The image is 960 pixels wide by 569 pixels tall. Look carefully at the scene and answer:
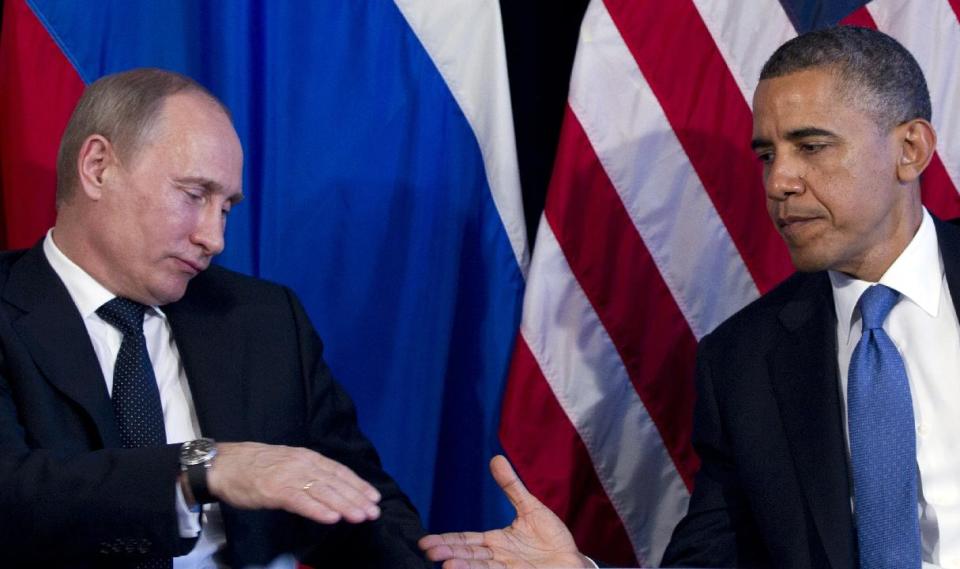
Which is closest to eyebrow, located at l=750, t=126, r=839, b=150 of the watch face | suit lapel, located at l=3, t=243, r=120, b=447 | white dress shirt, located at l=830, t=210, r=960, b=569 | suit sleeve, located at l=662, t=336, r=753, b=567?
white dress shirt, located at l=830, t=210, r=960, b=569

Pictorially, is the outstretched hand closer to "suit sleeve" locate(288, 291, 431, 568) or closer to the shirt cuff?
"suit sleeve" locate(288, 291, 431, 568)

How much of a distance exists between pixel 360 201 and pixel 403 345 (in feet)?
0.99

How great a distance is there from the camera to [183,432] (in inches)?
86.3

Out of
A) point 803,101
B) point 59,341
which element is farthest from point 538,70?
point 59,341

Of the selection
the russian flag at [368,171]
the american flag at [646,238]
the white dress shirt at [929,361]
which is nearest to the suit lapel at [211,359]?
the russian flag at [368,171]

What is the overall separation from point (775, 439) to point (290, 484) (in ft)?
2.98

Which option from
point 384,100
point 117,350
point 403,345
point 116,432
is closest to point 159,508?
point 116,432

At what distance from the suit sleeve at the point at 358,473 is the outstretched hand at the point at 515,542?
0.16 metres

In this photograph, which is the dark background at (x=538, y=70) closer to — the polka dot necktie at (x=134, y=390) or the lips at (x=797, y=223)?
the lips at (x=797, y=223)

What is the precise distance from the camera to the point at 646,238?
109 inches

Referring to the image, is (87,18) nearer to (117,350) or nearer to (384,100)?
(384,100)

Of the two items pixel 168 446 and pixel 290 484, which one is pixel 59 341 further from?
pixel 290 484

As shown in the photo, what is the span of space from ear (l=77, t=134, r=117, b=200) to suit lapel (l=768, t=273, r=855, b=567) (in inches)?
45.7

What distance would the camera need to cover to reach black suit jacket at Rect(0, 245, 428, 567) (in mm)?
1851
